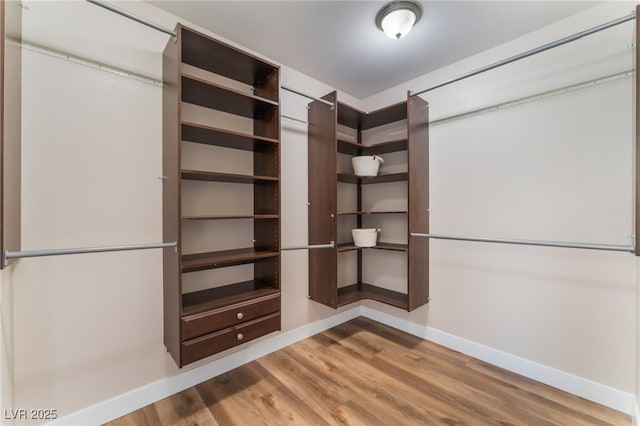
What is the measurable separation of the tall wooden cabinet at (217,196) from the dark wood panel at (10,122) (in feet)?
2.01

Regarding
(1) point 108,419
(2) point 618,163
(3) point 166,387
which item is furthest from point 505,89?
(1) point 108,419

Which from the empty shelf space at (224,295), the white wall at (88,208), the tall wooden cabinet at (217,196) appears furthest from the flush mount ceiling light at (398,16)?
the empty shelf space at (224,295)

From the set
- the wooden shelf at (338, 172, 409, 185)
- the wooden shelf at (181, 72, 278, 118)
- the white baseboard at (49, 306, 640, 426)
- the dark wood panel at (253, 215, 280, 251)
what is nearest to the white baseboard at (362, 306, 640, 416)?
the white baseboard at (49, 306, 640, 426)

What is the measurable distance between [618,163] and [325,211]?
1.97 metres

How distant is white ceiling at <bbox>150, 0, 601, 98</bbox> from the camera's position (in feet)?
5.43

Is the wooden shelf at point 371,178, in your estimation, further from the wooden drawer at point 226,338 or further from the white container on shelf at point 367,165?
the wooden drawer at point 226,338

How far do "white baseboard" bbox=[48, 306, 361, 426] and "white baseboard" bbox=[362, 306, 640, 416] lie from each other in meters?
1.09

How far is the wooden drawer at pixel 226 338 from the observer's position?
4.75 ft

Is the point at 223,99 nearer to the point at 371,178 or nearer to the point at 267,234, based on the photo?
the point at 267,234

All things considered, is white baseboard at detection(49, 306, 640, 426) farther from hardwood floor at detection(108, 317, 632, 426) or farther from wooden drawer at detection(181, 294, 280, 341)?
wooden drawer at detection(181, 294, 280, 341)

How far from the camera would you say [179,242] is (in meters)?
1.43

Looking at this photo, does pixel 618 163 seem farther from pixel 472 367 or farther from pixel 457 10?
pixel 472 367

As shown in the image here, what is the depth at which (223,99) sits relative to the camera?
1.79 m

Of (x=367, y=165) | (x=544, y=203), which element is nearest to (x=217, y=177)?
(x=367, y=165)
